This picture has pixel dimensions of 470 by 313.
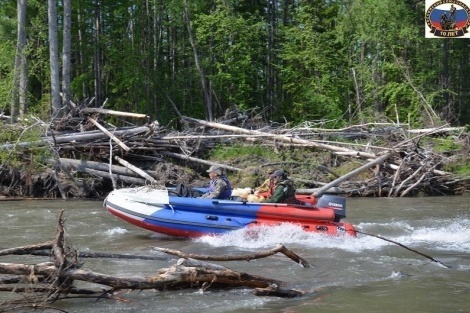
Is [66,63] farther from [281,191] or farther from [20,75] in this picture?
[281,191]

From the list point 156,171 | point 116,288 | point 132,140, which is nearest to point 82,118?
point 132,140

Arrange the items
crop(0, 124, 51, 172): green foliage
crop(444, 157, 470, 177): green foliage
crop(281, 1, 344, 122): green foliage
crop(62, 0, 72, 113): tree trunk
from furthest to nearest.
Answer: crop(281, 1, 344, 122): green foliage, crop(62, 0, 72, 113): tree trunk, crop(444, 157, 470, 177): green foliage, crop(0, 124, 51, 172): green foliage

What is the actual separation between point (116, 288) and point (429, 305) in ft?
11.5

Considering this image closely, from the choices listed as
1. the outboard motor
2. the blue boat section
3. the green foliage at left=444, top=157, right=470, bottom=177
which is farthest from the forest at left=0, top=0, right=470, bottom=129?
the blue boat section

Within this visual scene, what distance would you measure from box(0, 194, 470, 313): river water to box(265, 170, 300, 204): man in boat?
2.19 ft

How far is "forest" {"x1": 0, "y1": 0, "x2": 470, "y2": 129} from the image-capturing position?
3003cm

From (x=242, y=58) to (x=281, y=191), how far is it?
18987 mm

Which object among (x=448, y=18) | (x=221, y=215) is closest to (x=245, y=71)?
(x=448, y=18)

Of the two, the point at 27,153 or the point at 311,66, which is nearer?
the point at 27,153

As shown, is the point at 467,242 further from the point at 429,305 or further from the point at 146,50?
the point at 146,50

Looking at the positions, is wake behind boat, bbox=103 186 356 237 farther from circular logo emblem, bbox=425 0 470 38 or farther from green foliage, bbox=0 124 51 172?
circular logo emblem, bbox=425 0 470 38

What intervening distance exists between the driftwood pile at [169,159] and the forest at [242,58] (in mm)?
9479

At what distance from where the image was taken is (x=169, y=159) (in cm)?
1897

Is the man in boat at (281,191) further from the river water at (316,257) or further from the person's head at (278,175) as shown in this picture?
the river water at (316,257)
